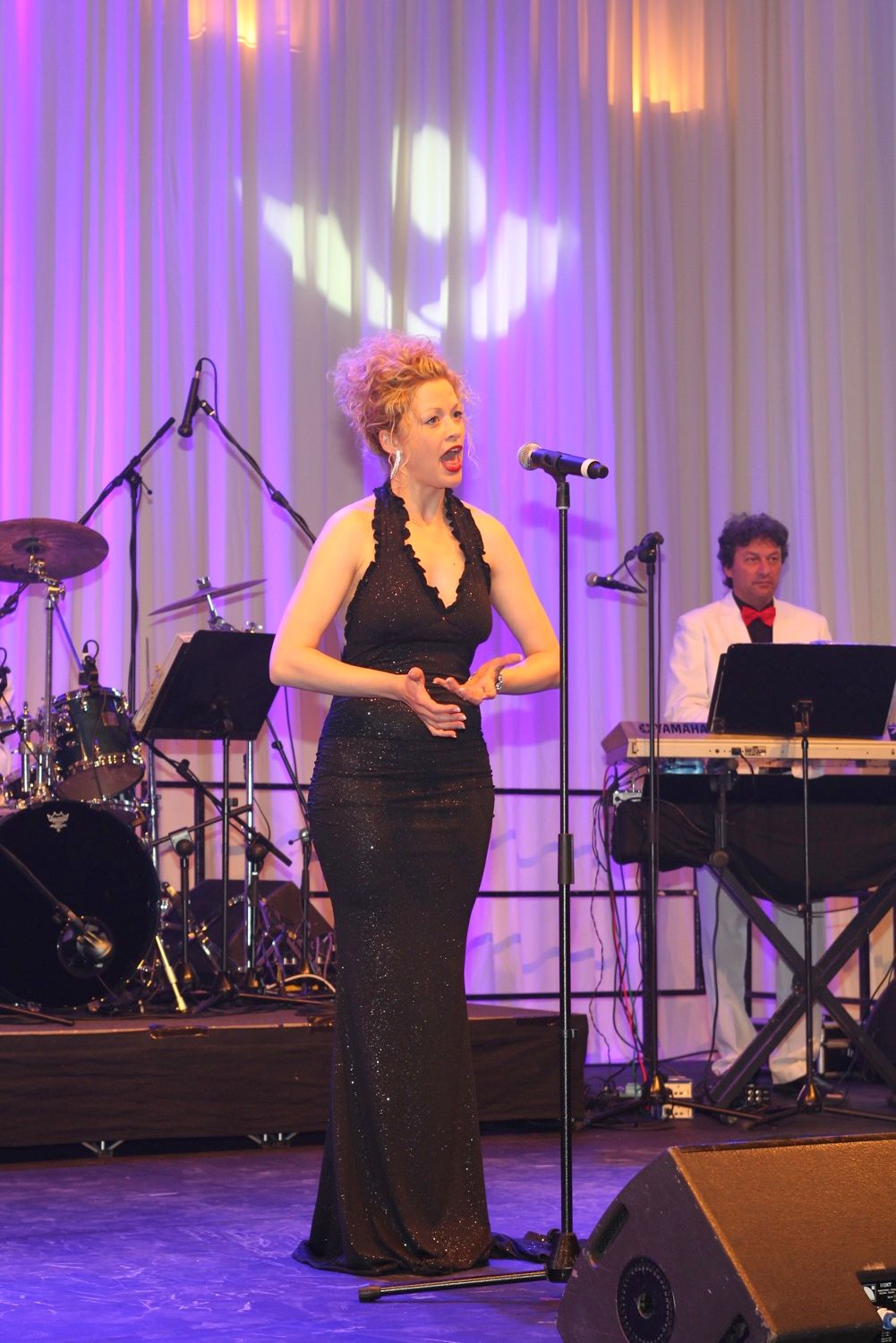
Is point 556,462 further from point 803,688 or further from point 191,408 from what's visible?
point 191,408

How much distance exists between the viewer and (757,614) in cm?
612

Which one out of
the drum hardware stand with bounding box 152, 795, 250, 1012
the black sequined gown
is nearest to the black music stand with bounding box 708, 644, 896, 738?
the drum hardware stand with bounding box 152, 795, 250, 1012

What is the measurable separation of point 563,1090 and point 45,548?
3025mm

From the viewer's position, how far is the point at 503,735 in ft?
23.3

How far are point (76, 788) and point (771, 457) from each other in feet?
12.5

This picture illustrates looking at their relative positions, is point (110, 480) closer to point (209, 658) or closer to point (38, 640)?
point (38, 640)

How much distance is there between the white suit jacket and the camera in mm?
5887

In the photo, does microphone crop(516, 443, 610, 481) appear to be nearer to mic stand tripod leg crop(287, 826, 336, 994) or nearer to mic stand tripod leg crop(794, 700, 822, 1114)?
mic stand tripod leg crop(794, 700, 822, 1114)

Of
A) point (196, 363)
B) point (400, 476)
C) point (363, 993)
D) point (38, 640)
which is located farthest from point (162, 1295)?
point (196, 363)

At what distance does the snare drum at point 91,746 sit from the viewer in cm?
521

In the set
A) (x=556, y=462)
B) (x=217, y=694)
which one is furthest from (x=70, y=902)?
(x=556, y=462)

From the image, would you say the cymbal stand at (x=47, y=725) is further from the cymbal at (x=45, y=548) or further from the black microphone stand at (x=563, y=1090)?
the black microphone stand at (x=563, y=1090)

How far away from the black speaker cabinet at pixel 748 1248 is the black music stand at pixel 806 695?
263cm

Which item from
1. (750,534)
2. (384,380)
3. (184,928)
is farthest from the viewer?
(750,534)
